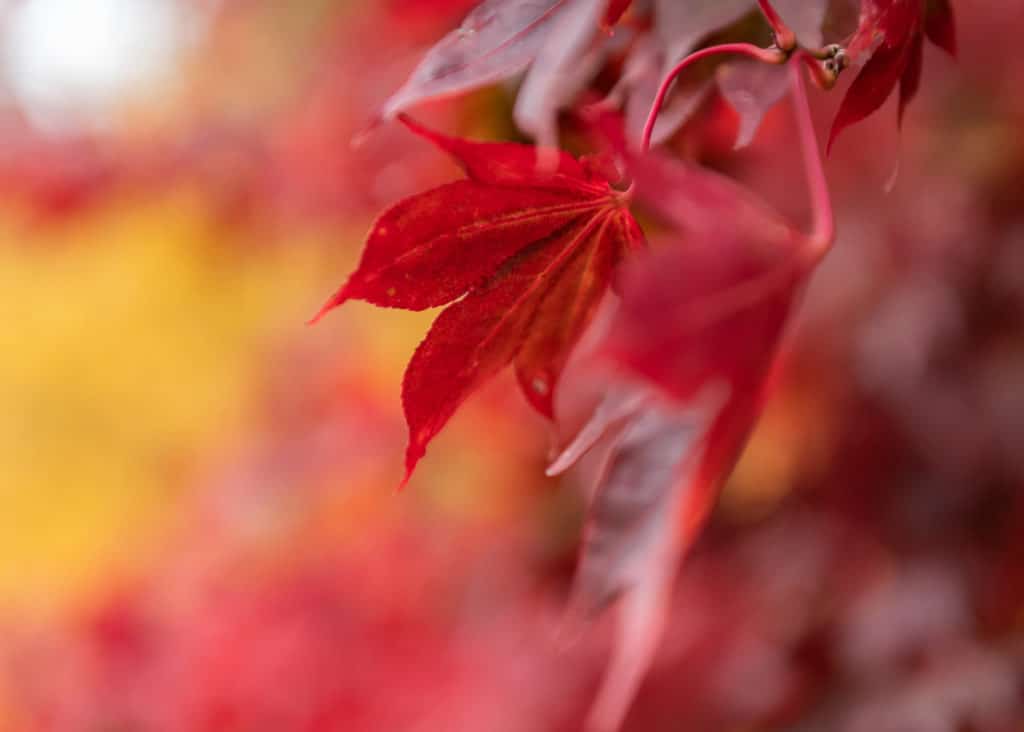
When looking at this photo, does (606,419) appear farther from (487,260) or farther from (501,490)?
(501,490)

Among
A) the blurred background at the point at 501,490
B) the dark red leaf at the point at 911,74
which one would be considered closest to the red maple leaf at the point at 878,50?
the dark red leaf at the point at 911,74

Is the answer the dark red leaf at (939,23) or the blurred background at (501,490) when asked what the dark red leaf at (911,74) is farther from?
the blurred background at (501,490)

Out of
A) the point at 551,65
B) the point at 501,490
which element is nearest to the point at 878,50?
the point at 551,65

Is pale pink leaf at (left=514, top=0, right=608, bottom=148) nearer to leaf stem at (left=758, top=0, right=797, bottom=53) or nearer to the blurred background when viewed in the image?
leaf stem at (left=758, top=0, right=797, bottom=53)

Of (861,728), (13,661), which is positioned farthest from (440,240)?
(13,661)

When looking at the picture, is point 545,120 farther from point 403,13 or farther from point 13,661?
point 13,661

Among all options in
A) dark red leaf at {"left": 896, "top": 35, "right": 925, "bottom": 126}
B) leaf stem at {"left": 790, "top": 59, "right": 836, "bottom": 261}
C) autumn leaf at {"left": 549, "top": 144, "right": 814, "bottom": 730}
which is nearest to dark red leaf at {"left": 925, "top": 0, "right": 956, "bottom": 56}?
dark red leaf at {"left": 896, "top": 35, "right": 925, "bottom": 126}
